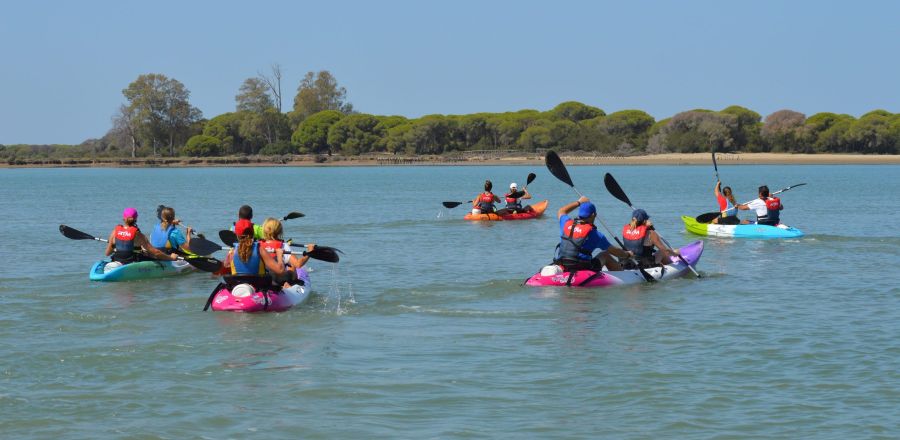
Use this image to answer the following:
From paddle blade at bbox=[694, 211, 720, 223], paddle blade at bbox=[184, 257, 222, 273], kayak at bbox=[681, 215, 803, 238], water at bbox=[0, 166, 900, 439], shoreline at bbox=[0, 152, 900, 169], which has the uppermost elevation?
paddle blade at bbox=[184, 257, 222, 273]

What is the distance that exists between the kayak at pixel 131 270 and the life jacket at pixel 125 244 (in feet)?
0.35

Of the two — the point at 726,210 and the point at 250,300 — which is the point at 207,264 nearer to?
the point at 250,300

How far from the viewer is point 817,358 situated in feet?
41.8

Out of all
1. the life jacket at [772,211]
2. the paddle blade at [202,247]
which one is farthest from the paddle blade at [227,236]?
the life jacket at [772,211]

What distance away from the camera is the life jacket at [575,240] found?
1702cm

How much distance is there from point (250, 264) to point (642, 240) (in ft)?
22.1

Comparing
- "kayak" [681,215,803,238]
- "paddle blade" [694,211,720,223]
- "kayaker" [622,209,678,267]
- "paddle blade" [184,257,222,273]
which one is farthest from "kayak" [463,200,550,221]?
"paddle blade" [184,257,222,273]

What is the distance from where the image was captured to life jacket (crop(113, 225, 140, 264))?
18.8 metres

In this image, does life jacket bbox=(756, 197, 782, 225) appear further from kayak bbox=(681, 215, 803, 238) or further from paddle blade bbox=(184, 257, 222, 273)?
paddle blade bbox=(184, 257, 222, 273)

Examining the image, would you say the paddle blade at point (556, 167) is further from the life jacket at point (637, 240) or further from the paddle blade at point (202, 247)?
the paddle blade at point (202, 247)

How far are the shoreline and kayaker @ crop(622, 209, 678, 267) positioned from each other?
9519 centimetres

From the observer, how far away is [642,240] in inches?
727

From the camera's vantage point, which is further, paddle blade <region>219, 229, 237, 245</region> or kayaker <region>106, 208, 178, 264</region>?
paddle blade <region>219, 229, 237, 245</region>

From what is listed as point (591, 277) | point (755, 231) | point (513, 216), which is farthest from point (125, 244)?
point (513, 216)
